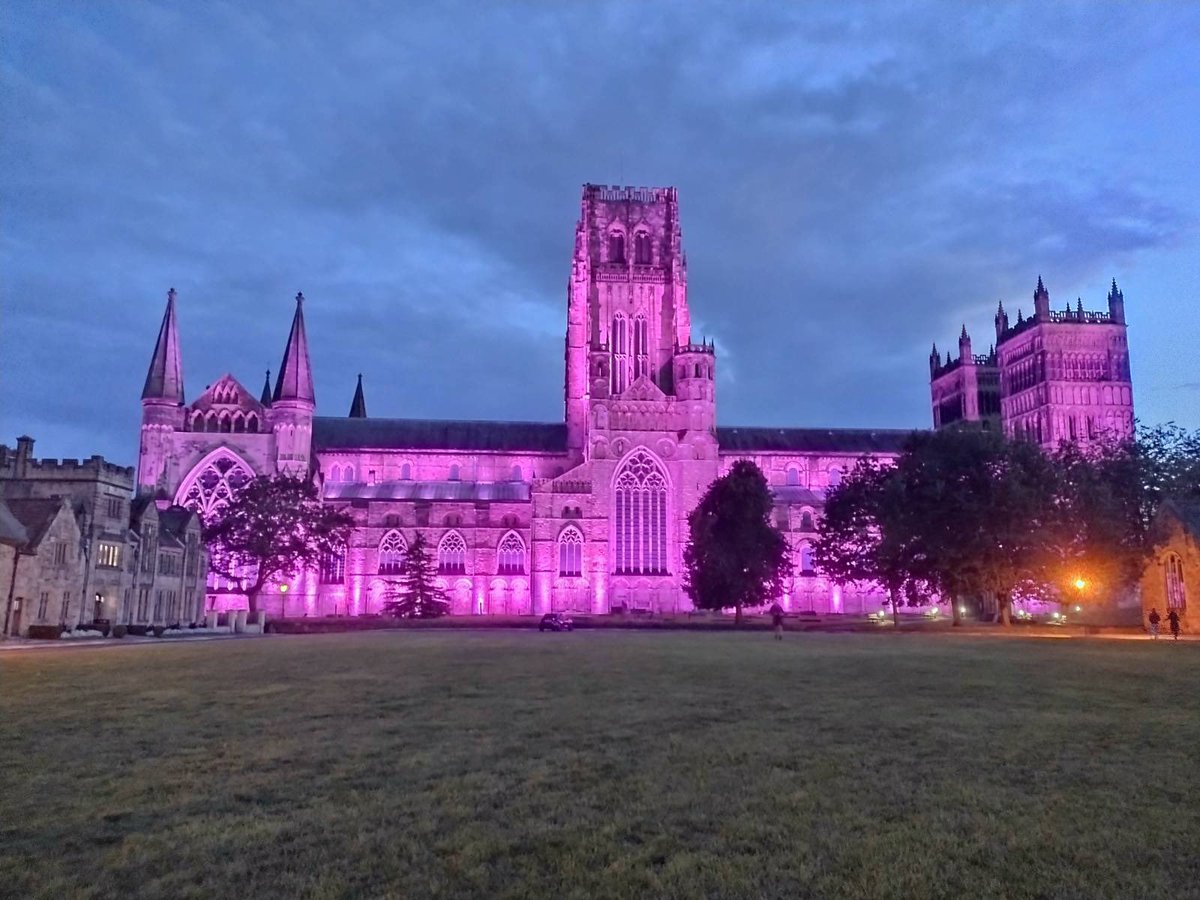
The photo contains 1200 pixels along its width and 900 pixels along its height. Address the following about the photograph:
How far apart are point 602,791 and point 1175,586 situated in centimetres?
4722

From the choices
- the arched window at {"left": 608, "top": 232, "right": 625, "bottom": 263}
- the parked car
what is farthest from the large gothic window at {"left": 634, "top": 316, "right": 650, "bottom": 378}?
the parked car

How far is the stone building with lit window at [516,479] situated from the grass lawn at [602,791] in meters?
64.3

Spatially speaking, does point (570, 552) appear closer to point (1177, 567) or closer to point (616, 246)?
point (616, 246)

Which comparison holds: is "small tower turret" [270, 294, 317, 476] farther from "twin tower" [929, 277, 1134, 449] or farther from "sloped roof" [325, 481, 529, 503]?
"twin tower" [929, 277, 1134, 449]

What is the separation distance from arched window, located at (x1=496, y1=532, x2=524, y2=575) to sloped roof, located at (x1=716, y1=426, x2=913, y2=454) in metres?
26.8

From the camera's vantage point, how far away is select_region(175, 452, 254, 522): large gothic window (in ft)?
264

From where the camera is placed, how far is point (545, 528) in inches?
3221

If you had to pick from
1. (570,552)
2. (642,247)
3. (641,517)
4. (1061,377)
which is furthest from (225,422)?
(1061,377)

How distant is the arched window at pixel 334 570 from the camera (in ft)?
270

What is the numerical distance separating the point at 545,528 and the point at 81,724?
6877 centimetres

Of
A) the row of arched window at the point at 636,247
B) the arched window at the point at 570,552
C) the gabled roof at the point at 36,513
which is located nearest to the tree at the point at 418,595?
the arched window at the point at 570,552

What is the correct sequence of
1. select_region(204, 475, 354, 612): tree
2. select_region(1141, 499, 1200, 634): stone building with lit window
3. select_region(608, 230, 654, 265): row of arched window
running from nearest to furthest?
select_region(1141, 499, 1200, 634): stone building with lit window → select_region(204, 475, 354, 612): tree → select_region(608, 230, 654, 265): row of arched window

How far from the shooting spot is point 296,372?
82938mm

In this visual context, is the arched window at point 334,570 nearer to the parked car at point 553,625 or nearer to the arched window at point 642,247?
the parked car at point 553,625
